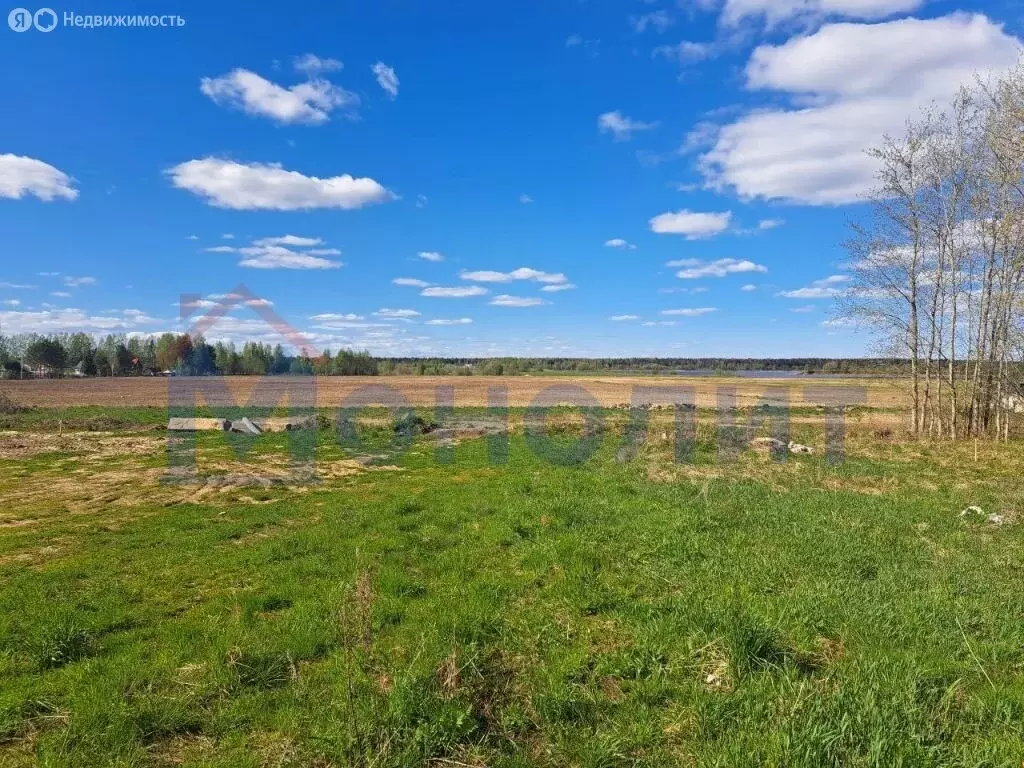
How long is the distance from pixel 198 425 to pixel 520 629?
79.5ft

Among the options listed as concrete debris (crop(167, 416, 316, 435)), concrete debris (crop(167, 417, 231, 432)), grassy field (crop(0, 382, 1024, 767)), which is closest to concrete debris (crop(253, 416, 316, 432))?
concrete debris (crop(167, 416, 316, 435))

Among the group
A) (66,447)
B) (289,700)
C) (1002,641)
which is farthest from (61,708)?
(66,447)

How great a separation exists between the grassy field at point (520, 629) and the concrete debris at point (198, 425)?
43.7ft

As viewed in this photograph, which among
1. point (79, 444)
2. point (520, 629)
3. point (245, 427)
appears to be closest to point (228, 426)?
point (245, 427)

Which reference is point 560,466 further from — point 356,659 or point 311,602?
point 356,659

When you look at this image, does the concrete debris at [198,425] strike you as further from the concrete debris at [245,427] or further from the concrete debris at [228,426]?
the concrete debris at [245,427]

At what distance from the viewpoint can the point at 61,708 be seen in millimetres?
4250

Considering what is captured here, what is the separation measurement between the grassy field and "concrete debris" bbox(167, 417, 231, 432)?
1333cm

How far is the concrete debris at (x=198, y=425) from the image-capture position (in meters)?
25.1

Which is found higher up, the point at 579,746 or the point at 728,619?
the point at 728,619

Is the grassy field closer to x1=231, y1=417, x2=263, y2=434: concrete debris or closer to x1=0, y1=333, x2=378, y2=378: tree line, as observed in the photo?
x1=231, y1=417, x2=263, y2=434: concrete debris

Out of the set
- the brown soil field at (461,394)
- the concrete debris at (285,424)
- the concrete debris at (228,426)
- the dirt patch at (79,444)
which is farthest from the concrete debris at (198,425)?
the brown soil field at (461,394)

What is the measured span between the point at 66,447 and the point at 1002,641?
24474 mm

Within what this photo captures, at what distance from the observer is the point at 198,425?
83.6 ft
